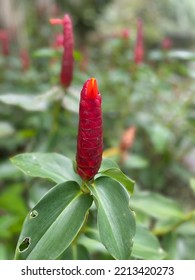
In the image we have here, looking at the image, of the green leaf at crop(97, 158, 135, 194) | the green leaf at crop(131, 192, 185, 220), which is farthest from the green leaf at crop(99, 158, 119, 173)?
the green leaf at crop(131, 192, 185, 220)

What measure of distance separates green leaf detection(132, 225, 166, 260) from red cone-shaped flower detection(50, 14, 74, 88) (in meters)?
0.49

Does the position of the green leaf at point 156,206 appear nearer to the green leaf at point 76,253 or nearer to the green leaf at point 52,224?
the green leaf at point 76,253

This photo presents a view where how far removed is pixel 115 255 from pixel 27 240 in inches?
6.4

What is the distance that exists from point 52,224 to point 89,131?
0.18 meters

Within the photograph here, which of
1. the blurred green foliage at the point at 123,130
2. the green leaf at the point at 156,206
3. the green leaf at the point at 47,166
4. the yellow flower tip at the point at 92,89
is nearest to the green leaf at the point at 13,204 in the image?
the blurred green foliage at the point at 123,130

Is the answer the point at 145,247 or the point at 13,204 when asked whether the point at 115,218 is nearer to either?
the point at 145,247

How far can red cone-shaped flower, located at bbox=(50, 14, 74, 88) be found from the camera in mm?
1021

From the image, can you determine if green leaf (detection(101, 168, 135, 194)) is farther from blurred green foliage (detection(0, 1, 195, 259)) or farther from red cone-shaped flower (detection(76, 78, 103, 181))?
blurred green foliage (detection(0, 1, 195, 259))

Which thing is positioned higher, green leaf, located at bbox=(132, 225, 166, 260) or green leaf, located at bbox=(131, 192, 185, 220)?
green leaf, located at bbox=(132, 225, 166, 260)

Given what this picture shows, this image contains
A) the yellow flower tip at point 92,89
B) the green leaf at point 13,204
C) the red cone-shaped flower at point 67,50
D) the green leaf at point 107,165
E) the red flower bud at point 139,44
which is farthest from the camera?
the red flower bud at point 139,44

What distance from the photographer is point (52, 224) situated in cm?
67

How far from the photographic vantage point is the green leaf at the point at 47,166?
0.70 m

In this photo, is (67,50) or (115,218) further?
(67,50)

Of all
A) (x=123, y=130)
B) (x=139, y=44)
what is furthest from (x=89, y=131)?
(x=123, y=130)
